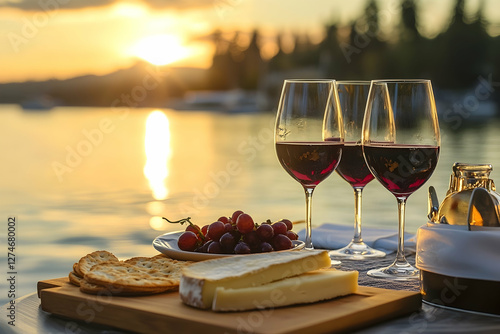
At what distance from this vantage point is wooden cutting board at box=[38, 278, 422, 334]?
0.88 metres

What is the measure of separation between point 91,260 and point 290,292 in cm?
43

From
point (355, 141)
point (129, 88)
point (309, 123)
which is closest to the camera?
point (309, 123)

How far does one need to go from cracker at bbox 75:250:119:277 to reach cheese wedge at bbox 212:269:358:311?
308 mm

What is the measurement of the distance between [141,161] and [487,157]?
761 cm

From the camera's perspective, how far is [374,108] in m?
1.38

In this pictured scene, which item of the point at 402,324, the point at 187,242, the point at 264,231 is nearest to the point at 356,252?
the point at 264,231

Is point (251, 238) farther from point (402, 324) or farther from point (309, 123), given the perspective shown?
point (402, 324)

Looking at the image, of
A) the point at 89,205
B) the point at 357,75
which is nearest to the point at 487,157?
the point at 89,205

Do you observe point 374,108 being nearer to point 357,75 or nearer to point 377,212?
point 377,212

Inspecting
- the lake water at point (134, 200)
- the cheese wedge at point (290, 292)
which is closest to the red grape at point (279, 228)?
the cheese wedge at point (290, 292)

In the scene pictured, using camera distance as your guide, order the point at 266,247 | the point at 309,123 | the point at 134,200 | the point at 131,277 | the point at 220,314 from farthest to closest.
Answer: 1. the point at 134,200
2. the point at 309,123
3. the point at 266,247
4. the point at 131,277
5. the point at 220,314

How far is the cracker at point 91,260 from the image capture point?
1.16 meters

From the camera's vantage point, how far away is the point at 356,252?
1631mm

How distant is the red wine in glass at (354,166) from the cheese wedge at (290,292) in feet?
2.30
